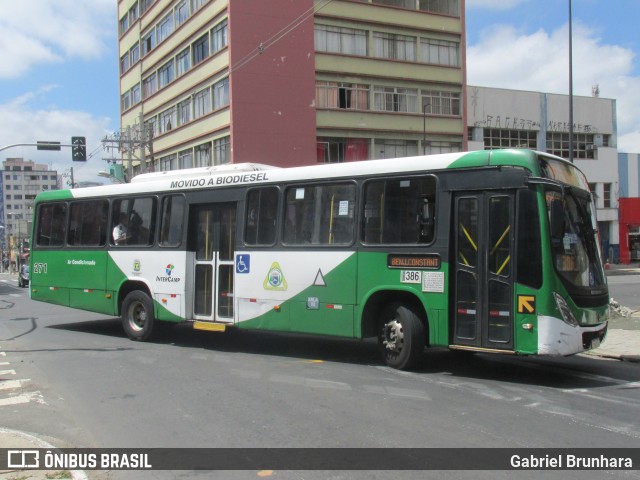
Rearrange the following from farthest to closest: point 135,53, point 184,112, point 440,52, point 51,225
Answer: point 135,53
point 184,112
point 440,52
point 51,225

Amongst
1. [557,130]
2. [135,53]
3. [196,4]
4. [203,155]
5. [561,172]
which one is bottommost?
[561,172]

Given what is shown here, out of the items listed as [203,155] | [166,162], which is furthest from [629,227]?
[166,162]

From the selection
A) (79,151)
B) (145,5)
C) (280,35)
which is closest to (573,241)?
(79,151)

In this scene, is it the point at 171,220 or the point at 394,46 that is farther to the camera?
the point at 394,46

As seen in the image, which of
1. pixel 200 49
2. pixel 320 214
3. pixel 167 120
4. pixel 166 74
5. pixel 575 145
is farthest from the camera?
pixel 575 145

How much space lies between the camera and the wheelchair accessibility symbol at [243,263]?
11.1m

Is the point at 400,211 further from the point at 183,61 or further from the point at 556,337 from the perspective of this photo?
the point at 183,61

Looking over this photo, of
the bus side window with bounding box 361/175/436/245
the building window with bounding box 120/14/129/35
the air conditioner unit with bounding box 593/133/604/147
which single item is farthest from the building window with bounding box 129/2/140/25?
the bus side window with bounding box 361/175/436/245

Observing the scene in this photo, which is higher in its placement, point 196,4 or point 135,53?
point 135,53

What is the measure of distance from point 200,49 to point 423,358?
33.5 m

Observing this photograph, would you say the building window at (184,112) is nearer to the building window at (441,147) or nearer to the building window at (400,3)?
the building window at (400,3)

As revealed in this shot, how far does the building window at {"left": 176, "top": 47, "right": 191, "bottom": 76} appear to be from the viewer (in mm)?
41156

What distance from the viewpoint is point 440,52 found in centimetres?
4172

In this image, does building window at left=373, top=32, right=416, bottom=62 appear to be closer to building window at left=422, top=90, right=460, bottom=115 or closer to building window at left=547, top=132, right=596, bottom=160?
building window at left=422, top=90, right=460, bottom=115
